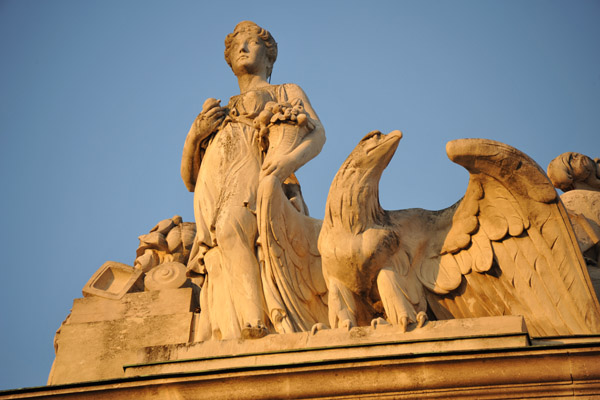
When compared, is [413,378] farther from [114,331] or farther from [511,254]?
[114,331]

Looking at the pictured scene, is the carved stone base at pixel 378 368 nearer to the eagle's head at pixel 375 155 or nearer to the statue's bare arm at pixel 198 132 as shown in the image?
the eagle's head at pixel 375 155

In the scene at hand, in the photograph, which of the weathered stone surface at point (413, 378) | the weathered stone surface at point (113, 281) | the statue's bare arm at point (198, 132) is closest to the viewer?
the weathered stone surface at point (413, 378)

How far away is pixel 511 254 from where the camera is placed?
8766mm

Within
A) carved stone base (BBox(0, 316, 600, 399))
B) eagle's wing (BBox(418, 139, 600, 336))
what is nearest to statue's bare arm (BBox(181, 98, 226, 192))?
carved stone base (BBox(0, 316, 600, 399))

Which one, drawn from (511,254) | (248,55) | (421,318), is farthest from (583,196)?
(248,55)

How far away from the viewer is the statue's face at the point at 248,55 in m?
11.1

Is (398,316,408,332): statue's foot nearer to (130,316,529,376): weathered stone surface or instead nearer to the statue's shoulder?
(130,316,529,376): weathered stone surface

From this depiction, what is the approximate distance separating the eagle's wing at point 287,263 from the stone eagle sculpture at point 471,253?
0.48 meters

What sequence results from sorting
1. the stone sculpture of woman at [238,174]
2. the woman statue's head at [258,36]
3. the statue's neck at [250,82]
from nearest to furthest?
the stone sculpture of woman at [238,174], the statue's neck at [250,82], the woman statue's head at [258,36]

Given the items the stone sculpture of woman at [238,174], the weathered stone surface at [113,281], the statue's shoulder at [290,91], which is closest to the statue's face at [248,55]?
the stone sculpture of woman at [238,174]

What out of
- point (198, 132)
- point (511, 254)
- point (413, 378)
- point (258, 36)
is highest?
point (258, 36)

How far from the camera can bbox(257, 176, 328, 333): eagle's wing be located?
916 centimetres

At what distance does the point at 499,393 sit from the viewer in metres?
7.41

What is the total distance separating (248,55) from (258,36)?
Answer: 302 millimetres
